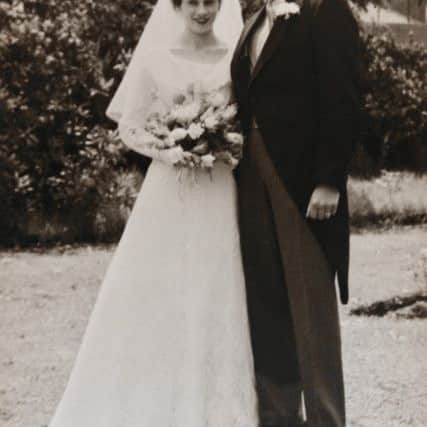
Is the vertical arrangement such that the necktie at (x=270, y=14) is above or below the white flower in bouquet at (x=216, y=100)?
above

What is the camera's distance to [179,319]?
398 cm

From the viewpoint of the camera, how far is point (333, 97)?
3523mm

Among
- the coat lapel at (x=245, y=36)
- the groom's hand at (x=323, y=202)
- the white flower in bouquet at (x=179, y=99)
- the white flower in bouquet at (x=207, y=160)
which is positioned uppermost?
the coat lapel at (x=245, y=36)

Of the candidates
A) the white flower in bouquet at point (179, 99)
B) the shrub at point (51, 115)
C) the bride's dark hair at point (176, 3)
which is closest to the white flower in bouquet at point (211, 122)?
the white flower in bouquet at point (179, 99)

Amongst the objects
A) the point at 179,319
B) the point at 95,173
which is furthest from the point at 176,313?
the point at 95,173

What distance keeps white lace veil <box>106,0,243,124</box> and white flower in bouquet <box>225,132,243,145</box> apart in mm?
619

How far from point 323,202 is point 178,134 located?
78 cm

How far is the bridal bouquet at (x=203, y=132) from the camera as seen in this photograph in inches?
147

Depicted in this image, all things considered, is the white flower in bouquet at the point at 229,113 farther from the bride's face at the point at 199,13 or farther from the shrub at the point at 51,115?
the shrub at the point at 51,115

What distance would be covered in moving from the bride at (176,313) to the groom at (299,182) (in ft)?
0.42

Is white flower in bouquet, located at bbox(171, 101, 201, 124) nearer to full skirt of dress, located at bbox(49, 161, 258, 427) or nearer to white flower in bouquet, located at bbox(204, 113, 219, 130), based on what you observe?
white flower in bouquet, located at bbox(204, 113, 219, 130)

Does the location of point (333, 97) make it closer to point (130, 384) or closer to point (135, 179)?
point (130, 384)

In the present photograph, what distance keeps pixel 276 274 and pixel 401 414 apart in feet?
3.82

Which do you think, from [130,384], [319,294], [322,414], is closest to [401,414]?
[322,414]
